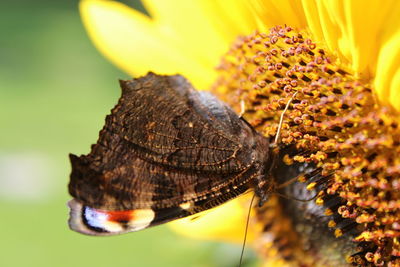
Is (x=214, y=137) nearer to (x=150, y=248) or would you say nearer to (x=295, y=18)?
(x=295, y=18)

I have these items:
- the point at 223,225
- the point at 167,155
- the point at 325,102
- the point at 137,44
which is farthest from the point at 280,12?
the point at 223,225

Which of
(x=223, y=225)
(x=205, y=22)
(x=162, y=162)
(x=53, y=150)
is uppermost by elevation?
(x=53, y=150)

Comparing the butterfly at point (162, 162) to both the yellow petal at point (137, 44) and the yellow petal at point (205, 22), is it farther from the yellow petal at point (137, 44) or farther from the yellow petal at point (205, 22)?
the yellow petal at point (137, 44)

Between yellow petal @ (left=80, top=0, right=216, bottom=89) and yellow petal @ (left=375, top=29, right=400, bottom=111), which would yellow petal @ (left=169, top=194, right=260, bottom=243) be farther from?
yellow petal @ (left=375, top=29, right=400, bottom=111)

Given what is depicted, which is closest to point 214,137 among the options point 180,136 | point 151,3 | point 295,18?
point 180,136

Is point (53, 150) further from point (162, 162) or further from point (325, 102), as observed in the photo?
point (325, 102)

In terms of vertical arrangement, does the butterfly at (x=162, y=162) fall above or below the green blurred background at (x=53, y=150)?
below

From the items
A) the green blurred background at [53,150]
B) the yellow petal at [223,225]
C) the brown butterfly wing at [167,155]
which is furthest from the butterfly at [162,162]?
the green blurred background at [53,150]
